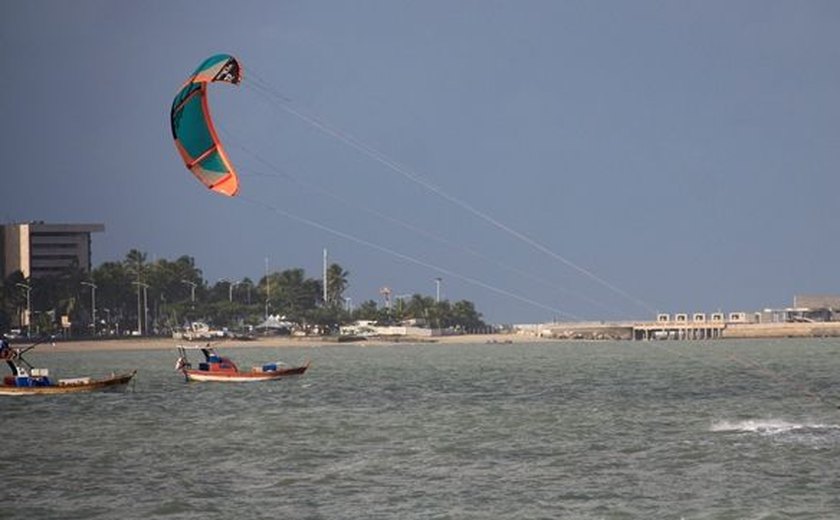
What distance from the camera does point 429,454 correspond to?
39.1 metres

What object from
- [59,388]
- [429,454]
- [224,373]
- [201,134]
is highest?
[201,134]

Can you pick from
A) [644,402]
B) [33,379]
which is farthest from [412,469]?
[33,379]

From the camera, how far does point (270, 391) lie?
72.1 meters

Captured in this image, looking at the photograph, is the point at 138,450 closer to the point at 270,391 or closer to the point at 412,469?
the point at 412,469

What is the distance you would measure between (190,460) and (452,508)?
11172mm

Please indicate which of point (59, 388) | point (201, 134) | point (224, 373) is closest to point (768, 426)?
Answer: point (201, 134)

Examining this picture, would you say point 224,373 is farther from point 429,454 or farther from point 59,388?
point 429,454

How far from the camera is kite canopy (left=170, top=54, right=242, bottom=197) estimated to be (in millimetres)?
44131

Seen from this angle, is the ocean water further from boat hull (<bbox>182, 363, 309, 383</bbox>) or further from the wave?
boat hull (<bbox>182, 363, 309, 383</bbox>)

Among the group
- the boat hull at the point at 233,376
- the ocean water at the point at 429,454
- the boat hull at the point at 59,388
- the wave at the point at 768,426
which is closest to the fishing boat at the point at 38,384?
the boat hull at the point at 59,388

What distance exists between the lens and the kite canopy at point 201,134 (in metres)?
44.1

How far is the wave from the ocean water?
0.10m

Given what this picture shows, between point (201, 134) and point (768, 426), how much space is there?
65.7 ft

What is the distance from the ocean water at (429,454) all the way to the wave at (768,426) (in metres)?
0.10
